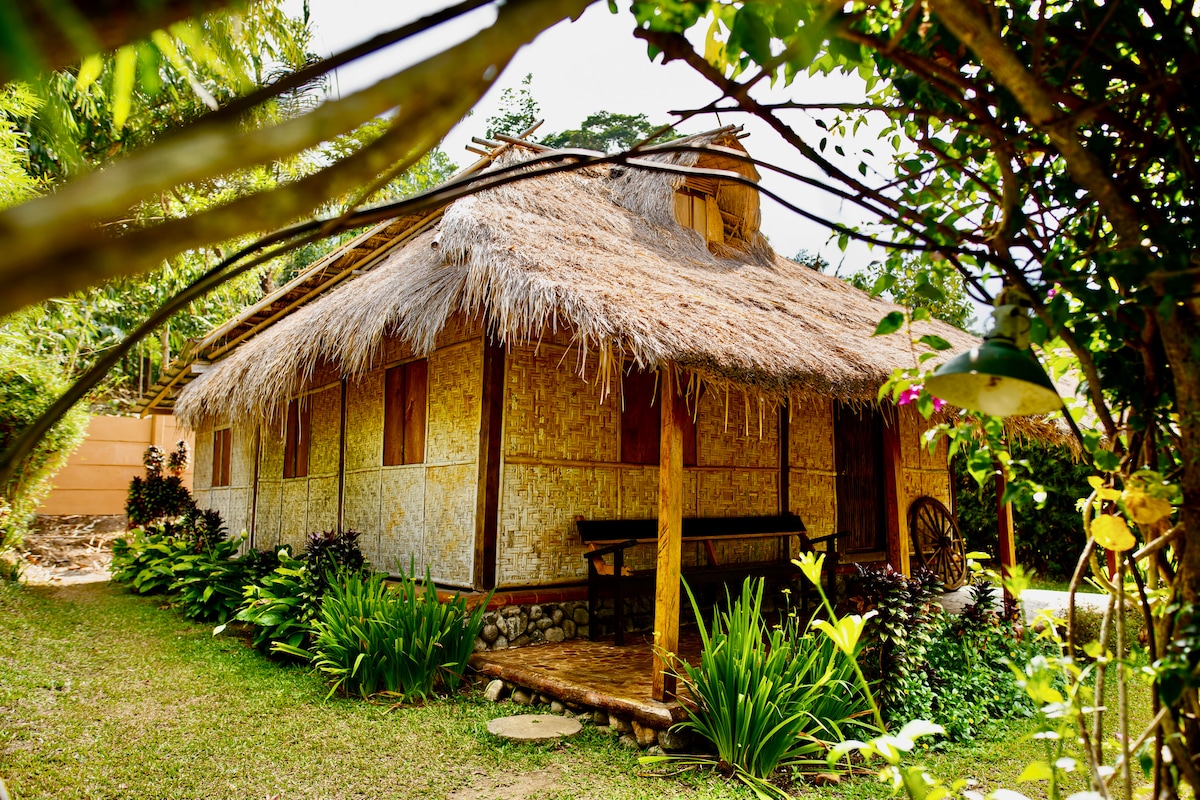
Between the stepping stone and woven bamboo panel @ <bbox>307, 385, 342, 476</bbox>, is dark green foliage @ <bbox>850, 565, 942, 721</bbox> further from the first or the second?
woven bamboo panel @ <bbox>307, 385, 342, 476</bbox>

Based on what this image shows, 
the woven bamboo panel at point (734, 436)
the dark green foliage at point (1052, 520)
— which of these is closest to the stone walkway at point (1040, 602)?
the woven bamboo panel at point (734, 436)

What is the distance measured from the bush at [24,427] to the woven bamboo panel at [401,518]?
3759 mm

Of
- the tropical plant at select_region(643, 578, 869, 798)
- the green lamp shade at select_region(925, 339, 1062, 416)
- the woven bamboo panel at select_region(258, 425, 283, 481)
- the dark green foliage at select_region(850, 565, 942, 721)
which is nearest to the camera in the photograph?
the green lamp shade at select_region(925, 339, 1062, 416)

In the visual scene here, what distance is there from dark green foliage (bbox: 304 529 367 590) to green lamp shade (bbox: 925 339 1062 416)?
5453 millimetres

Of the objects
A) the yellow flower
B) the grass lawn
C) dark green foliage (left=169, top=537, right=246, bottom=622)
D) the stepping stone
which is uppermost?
the yellow flower

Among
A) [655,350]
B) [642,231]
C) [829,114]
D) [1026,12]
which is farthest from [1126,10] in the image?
[642,231]

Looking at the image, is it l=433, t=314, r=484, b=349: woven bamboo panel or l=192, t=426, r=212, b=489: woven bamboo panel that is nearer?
l=433, t=314, r=484, b=349: woven bamboo panel

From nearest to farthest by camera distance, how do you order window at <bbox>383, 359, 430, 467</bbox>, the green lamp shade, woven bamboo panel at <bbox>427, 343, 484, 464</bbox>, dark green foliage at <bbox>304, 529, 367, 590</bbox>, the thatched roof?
the green lamp shade, the thatched roof, woven bamboo panel at <bbox>427, 343, 484, 464</bbox>, dark green foliage at <bbox>304, 529, 367, 590</bbox>, window at <bbox>383, 359, 430, 467</bbox>

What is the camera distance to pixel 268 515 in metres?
9.14

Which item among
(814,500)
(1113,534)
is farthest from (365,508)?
(1113,534)

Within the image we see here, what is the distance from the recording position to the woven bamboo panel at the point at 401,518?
21.0 ft

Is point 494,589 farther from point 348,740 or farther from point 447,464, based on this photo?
point 348,740

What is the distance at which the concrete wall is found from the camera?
13.1m

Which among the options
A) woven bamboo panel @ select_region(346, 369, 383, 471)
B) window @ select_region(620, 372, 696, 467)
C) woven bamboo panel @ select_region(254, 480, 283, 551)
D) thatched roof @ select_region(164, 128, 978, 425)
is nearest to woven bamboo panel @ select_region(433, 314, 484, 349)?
thatched roof @ select_region(164, 128, 978, 425)
